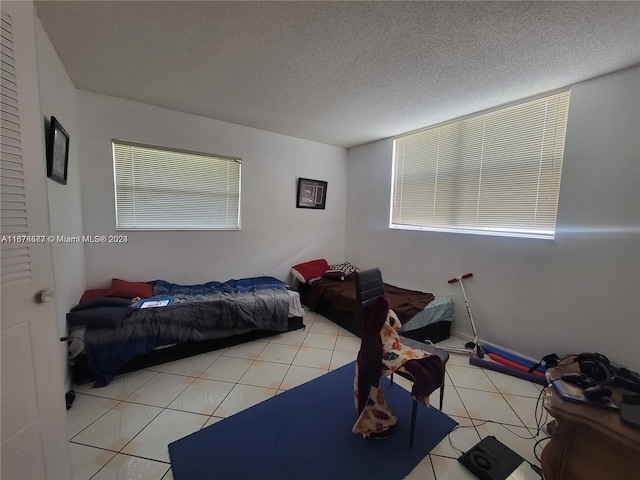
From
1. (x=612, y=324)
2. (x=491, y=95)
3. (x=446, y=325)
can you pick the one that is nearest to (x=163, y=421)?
(x=446, y=325)

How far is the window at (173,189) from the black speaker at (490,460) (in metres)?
3.24

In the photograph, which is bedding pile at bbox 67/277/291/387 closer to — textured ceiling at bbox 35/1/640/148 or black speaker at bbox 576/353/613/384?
textured ceiling at bbox 35/1/640/148

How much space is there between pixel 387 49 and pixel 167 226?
115 inches

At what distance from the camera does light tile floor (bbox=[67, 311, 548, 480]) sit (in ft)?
4.63

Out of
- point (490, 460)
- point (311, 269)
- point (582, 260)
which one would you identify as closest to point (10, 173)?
point (490, 460)

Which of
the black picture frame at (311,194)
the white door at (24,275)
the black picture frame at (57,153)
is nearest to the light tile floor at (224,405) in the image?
the white door at (24,275)

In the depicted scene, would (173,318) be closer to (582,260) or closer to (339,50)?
(339,50)

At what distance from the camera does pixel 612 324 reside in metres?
1.96

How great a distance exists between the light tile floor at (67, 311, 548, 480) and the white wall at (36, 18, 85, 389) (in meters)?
0.54

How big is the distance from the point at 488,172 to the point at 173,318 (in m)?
3.53

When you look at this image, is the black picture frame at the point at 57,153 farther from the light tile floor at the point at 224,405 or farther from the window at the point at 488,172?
the window at the point at 488,172

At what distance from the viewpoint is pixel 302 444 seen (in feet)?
5.01

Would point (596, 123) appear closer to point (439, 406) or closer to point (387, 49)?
point (387, 49)

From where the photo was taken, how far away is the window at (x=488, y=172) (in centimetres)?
234
